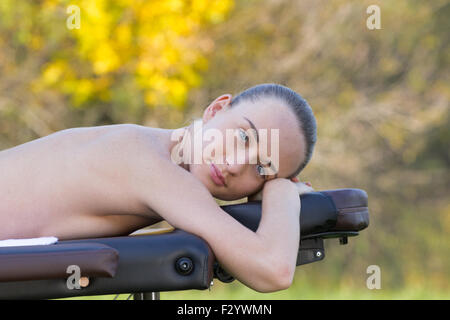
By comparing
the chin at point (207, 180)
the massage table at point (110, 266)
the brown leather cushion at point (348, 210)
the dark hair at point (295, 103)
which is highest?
the dark hair at point (295, 103)

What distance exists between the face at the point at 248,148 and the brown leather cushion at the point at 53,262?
527mm

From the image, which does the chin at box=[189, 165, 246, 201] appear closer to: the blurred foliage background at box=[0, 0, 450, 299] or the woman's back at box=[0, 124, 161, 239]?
the woman's back at box=[0, 124, 161, 239]

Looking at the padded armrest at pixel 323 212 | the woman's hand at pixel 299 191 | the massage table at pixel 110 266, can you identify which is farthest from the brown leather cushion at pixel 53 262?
the woman's hand at pixel 299 191

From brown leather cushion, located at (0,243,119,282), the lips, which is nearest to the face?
the lips

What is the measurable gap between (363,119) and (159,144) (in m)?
4.43

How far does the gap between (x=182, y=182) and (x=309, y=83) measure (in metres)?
4.49

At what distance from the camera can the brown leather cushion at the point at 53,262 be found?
4.13 ft

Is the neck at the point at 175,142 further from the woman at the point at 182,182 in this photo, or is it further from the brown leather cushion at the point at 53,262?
the brown leather cushion at the point at 53,262

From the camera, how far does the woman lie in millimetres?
1511

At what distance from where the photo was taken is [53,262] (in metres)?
1.27

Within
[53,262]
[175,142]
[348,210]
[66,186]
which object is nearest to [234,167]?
[175,142]

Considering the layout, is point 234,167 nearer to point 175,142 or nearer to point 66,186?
point 175,142
